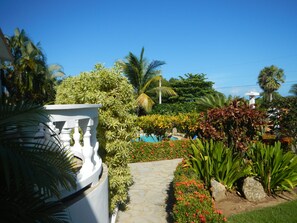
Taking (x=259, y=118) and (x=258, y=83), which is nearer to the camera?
(x=259, y=118)

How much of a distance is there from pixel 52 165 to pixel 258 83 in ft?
214

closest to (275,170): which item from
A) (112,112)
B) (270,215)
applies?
(270,215)

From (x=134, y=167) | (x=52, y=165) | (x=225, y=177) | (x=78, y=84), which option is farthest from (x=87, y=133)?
(x=134, y=167)

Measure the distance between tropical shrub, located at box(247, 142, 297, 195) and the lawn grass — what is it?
66 cm

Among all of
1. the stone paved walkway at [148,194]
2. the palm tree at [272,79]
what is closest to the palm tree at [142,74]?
the stone paved walkway at [148,194]

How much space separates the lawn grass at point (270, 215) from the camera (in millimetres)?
5729

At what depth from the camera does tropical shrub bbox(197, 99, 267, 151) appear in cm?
772

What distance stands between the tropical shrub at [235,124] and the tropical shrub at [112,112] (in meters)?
2.57

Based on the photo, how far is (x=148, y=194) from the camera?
28.0 ft

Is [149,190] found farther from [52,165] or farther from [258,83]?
[258,83]

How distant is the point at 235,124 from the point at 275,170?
168 centimetres

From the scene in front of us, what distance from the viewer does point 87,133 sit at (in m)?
4.19

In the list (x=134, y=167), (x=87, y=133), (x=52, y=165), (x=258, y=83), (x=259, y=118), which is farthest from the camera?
(x=258, y=83)

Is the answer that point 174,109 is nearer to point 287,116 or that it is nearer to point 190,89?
point 190,89
